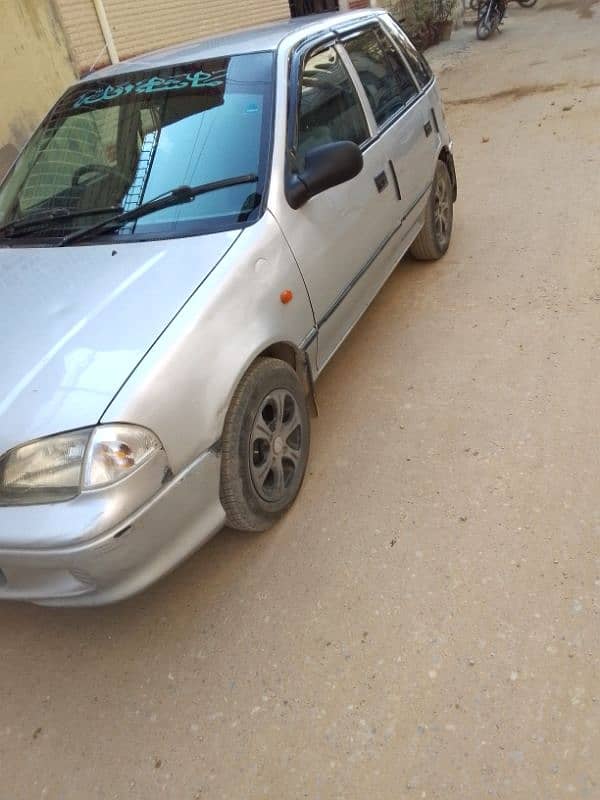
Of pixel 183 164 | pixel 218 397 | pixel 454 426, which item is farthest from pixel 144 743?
pixel 183 164

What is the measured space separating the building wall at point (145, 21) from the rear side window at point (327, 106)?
4349 millimetres

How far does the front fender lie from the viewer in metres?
2.18

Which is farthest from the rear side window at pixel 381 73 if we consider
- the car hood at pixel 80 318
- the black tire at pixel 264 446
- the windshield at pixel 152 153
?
the black tire at pixel 264 446

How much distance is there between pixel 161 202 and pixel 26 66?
18.9 ft

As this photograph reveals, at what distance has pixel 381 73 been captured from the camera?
4098 mm

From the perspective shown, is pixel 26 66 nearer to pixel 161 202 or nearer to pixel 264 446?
pixel 161 202

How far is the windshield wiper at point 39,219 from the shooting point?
3041mm

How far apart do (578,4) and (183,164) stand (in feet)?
53.9

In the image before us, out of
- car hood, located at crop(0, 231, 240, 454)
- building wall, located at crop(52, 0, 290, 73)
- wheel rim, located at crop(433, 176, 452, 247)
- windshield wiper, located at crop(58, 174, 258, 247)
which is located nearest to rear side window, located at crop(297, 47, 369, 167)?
windshield wiper, located at crop(58, 174, 258, 247)

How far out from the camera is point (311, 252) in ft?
9.86

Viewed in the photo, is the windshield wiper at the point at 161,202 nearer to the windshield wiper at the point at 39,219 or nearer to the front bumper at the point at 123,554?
the windshield wiper at the point at 39,219

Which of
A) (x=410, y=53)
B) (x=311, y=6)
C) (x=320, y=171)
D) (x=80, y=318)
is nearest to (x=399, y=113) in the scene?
(x=410, y=53)

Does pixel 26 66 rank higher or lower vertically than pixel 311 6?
higher

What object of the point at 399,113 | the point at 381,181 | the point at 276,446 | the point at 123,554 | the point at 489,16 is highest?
the point at 399,113
